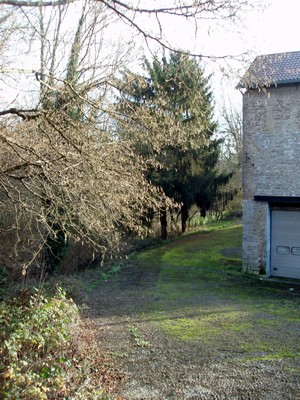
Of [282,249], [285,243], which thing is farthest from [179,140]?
[282,249]

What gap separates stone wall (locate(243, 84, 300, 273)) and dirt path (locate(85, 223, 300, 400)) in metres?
1.42

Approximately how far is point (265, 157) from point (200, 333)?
25.7 feet

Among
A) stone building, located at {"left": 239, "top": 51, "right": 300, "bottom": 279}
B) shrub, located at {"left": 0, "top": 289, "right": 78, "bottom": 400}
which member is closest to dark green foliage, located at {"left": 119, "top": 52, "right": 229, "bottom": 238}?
stone building, located at {"left": 239, "top": 51, "right": 300, "bottom": 279}

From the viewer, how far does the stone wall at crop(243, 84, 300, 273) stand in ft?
45.0

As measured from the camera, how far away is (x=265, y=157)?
46.9ft

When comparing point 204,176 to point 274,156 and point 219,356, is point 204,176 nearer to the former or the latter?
point 274,156

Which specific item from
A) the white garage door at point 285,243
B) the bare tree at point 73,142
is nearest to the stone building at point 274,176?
the white garage door at point 285,243

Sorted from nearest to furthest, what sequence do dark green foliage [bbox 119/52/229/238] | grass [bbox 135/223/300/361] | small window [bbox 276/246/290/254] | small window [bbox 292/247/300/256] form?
grass [bbox 135/223/300/361] < dark green foliage [bbox 119/52/229/238] < small window [bbox 292/247/300/256] < small window [bbox 276/246/290/254]

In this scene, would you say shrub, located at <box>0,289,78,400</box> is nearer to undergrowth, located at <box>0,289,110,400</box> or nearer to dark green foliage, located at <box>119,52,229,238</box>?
undergrowth, located at <box>0,289,110,400</box>

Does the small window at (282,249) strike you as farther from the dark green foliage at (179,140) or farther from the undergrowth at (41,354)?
the undergrowth at (41,354)

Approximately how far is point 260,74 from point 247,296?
7377mm

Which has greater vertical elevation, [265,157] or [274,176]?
[265,157]

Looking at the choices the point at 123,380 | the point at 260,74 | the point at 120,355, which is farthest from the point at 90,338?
the point at 260,74

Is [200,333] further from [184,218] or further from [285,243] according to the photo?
[184,218]
